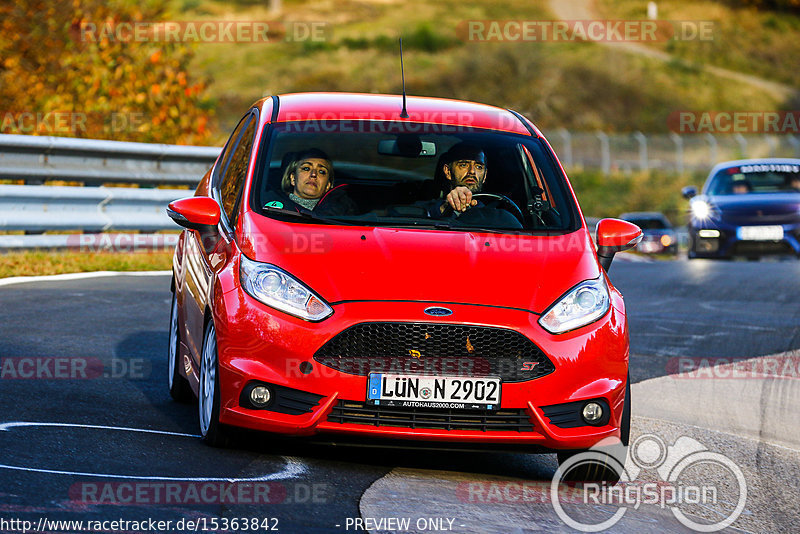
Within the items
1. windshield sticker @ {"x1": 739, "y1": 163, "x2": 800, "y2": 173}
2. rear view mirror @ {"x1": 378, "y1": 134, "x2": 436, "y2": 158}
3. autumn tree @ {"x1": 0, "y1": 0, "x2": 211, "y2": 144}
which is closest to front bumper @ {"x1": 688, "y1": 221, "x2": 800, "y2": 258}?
windshield sticker @ {"x1": 739, "y1": 163, "x2": 800, "y2": 173}

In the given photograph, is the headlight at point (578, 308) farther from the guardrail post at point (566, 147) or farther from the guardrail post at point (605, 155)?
the guardrail post at point (605, 155)

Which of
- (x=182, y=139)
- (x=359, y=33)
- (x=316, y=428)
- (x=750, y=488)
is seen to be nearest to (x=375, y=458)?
(x=316, y=428)

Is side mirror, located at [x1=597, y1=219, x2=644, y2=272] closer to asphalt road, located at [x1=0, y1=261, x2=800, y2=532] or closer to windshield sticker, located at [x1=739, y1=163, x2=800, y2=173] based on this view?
asphalt road, located at [x1=0, y1=261, x2=800, y2=532]

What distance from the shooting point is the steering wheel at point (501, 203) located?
726 cm

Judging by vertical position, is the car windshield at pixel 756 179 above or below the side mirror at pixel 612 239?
below

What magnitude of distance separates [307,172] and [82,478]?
2379mm

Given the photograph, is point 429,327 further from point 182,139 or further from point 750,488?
point 182,139

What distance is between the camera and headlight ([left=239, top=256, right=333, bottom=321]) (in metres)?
5.95

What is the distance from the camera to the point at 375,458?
6441 mm

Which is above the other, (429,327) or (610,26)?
(429,327)

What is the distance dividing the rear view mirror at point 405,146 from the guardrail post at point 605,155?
150ft

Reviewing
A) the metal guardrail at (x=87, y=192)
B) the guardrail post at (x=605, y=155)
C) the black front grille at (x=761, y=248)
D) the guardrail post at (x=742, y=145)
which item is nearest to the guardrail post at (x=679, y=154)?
the guardrail post at (x=742, y=145)

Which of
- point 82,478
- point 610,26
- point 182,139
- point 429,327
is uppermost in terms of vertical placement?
point 429,327

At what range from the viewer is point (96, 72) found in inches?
748
